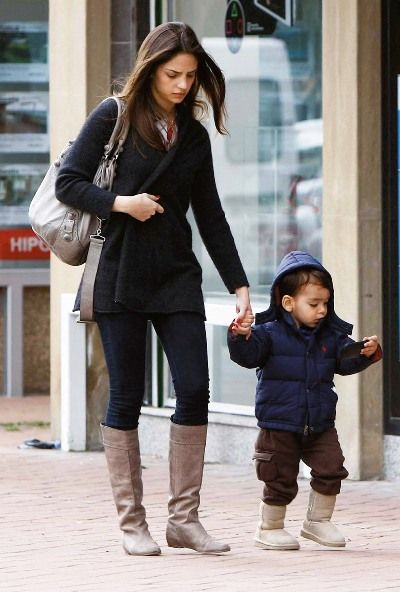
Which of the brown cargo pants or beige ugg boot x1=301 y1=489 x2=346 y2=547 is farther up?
the brown cargo pants

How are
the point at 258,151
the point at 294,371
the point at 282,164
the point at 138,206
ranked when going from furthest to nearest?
the point at 258,151
the point at 282,164
the point at 294,371
the point at 138,206

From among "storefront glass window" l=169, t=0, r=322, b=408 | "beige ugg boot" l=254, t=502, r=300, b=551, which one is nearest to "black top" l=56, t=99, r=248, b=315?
"beige ugg boot" l=254, t=502, r=300, b=551

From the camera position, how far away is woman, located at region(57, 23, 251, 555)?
19.3 feet

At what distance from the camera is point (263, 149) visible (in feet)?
29.2

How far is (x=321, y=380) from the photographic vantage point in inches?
242

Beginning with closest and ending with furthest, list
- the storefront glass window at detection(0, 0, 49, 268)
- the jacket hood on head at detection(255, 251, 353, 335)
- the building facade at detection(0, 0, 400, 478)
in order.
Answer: the jacket hood on head at detection(255, 251, 353, 335), the building facade at detection(0, 0, 400, 478), the storefront glass window at detection(0, 0, 49, 268)

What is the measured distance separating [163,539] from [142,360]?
845 millimetres

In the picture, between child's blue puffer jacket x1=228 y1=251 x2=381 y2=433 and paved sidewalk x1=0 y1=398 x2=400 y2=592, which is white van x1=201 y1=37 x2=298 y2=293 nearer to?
paved sidewalk x1=0 y1=398 x2=400 y2=592

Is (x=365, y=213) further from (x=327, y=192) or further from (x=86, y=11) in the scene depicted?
(x=86, y=11)

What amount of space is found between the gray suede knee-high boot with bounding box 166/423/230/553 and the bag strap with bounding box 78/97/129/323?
21.4 inches

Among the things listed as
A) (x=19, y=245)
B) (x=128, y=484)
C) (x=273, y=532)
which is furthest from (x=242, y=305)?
(x=19, y=245)

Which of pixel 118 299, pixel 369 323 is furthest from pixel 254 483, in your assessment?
pixel 118 299

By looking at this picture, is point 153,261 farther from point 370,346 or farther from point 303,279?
point 370,346

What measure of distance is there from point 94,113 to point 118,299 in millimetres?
674
